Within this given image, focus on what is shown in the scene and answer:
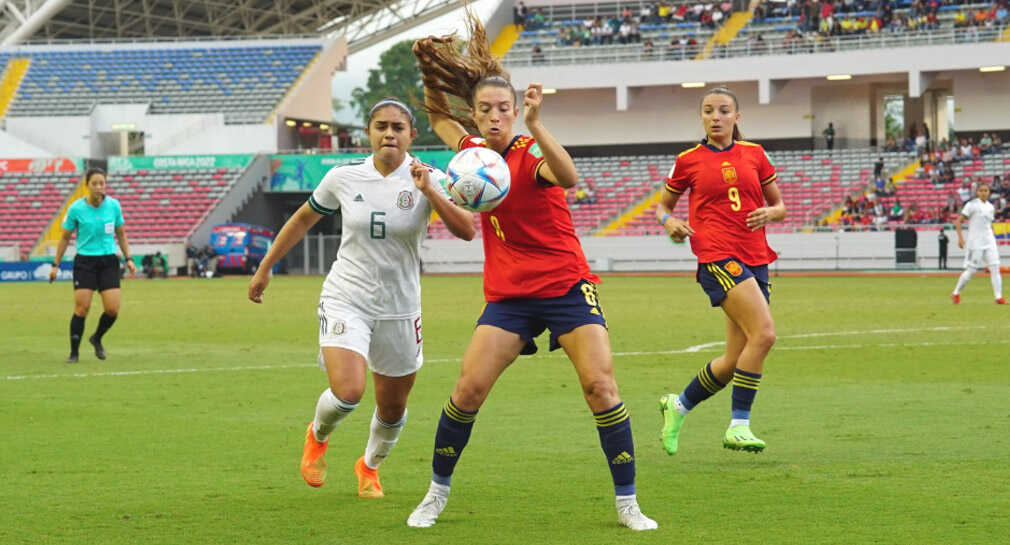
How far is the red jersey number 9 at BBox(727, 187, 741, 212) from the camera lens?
30.7ft

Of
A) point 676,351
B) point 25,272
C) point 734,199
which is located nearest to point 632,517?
point 734,199

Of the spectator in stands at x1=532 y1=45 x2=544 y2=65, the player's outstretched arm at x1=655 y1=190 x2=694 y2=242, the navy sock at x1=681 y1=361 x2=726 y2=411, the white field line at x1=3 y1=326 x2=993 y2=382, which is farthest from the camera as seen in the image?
the spectator in stands at x1=532 y1=45 x2=544 y2=65

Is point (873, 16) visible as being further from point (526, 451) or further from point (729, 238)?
point (526, 451)

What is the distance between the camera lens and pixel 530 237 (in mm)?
6805

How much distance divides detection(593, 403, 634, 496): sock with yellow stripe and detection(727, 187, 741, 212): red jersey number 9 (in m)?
3.11

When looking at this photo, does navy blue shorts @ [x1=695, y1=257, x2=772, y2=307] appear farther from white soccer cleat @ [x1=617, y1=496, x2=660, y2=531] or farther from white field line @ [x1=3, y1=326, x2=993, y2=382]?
white field line @ [x1=3, y1=326, x2=993, y2=382]


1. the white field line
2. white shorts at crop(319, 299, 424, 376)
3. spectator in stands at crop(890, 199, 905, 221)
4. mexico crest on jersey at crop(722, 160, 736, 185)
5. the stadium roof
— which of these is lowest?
the white field line

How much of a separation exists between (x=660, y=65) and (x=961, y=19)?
12.4 metres

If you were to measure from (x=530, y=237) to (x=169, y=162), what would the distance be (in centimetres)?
5858

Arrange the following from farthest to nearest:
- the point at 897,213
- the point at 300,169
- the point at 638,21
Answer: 1. the point at 638,21
2. the point at 300,169
3. the point at 897,213

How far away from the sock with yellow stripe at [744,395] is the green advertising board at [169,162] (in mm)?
54946

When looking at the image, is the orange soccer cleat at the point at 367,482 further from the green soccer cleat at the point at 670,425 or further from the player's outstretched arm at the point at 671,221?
the player's outstretched arm at the point at 671,221

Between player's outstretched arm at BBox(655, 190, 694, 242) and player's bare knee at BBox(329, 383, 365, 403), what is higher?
player's outstretched arm at BBox(655, 190, 694, 242)

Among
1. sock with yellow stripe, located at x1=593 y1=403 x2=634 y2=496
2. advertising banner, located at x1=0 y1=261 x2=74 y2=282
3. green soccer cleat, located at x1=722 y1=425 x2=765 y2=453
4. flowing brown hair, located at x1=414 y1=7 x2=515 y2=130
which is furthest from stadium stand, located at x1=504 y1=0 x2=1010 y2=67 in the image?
sock with yellow stripe, located at x1=593 y1=403 x2=634 y2=496
